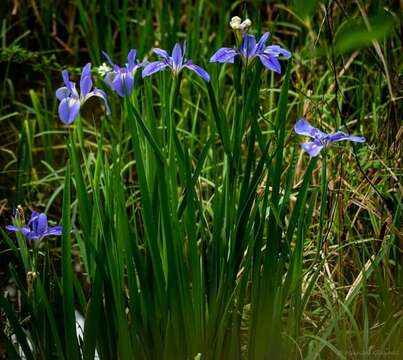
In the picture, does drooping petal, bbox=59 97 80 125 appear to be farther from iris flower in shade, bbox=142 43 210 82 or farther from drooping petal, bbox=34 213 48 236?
drooping petal, bbox=34 213 48 236

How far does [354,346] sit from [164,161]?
684 millimetres

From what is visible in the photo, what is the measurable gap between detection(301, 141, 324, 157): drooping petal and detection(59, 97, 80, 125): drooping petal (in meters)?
0.45

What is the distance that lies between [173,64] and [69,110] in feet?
0.77

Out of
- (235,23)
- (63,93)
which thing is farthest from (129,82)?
(235,23)

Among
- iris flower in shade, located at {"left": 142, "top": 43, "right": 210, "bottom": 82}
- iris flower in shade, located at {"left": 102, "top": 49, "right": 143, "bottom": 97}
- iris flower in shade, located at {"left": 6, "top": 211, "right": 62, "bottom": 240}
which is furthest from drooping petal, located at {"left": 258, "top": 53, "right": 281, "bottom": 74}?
iris flower in shade, located at {"left": 6, "top": 211, "right": 62, "bottom": 240}

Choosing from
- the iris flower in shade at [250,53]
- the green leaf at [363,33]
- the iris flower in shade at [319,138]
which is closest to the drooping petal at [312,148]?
the iris flower in shade at [319,138]

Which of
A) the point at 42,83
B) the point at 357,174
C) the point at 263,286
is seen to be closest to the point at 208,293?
the point at 263,286

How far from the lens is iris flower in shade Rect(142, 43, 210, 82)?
1609 mm

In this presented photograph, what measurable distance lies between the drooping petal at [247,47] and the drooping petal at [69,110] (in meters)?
0.35

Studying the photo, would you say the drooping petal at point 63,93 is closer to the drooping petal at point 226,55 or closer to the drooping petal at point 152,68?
the drooping petal at point 152,68

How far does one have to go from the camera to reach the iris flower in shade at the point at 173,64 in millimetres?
1609

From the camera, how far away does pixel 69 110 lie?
1.58 m

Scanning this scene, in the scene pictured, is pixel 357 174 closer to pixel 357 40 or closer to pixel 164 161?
pixel 164 161

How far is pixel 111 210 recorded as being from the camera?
1.65m
